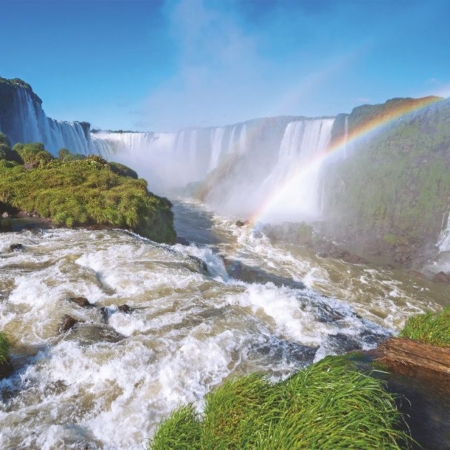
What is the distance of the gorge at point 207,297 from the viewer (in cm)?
646

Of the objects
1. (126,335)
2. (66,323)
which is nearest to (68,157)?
(66,323)

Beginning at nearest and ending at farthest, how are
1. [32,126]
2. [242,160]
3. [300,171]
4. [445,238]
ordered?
[445,238], [300,171], [32,126], [242,160]

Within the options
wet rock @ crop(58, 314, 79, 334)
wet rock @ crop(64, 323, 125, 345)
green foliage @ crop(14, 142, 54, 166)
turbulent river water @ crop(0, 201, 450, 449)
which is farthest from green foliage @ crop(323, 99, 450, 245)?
wet rock @ crop(58, 314, 79, 334)

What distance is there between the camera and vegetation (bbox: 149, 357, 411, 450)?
2992mm

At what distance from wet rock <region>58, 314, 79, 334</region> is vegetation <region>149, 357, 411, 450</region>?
5.58 metres

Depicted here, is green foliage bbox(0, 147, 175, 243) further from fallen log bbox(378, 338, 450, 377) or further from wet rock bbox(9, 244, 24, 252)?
fallen log bbox(378, 338, 450, 377)

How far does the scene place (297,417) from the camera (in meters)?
3.27

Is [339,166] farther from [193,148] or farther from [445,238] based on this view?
[193,148]

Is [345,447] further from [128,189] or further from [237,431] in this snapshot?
[128,189]

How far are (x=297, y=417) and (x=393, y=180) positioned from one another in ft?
153

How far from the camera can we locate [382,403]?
10.6 feet

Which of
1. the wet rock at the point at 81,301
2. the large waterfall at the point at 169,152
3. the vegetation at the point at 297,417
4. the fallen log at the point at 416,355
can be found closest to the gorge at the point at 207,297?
the wet rock at the point at 81,301

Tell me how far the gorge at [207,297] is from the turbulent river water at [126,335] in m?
0.04

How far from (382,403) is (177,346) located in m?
5.67
